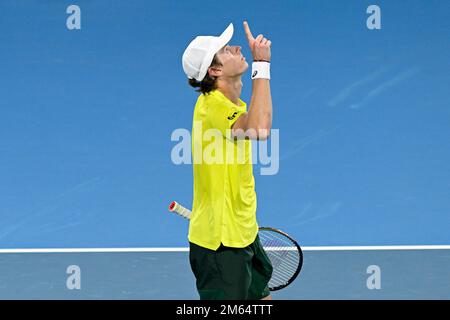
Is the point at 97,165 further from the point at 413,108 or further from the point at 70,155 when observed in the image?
the point at 413,108

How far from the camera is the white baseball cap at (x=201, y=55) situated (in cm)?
265

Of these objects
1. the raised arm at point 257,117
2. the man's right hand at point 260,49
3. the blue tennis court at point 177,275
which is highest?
the man's right hand at point 260,49

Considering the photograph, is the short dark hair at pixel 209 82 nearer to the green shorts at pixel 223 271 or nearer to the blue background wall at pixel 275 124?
the green shorts at pixel 223 271

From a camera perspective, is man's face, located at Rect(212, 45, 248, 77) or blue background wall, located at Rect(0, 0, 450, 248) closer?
man's face, located at Rect(212, 45, 248, 77)

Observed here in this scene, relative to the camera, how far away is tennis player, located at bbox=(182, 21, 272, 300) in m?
2.53

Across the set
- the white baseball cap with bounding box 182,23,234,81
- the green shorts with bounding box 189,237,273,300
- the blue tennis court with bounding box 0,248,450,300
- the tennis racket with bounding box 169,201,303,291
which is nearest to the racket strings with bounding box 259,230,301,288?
the tennis racket with bounding box 169,201,303,291

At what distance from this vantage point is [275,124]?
6562 mm

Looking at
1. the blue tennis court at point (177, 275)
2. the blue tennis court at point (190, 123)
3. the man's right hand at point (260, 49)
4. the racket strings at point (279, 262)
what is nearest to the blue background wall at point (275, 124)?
the blue tennis court at point (190, 123)

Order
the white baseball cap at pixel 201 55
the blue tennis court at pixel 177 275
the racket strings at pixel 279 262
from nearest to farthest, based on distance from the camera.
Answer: the white baseball cap at pixel 201 55 < the racket strings at pixel 279 262 < the blue tennis court at pixel 177 275

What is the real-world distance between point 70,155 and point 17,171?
0.55 meters

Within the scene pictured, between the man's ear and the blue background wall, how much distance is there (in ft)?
13.0

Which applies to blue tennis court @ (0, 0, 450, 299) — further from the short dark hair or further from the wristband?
the wristband

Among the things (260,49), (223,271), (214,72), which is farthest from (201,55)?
(223,271)

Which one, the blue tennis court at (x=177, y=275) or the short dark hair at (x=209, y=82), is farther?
the blue tennis court at (x=177, y=275)
